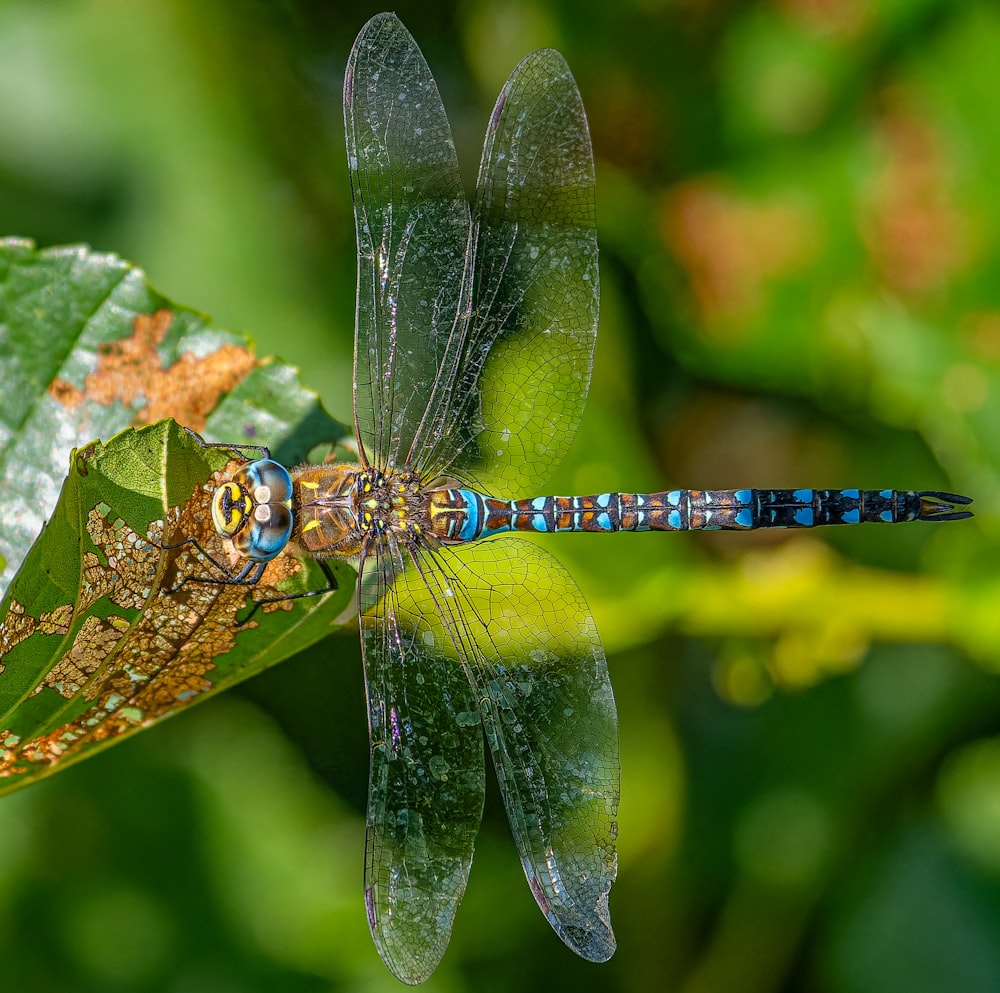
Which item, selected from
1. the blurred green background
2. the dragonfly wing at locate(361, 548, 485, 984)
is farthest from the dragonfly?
the blurred green background

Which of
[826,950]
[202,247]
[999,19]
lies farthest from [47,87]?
[826,950]

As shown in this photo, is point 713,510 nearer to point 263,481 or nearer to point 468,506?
point 468,506

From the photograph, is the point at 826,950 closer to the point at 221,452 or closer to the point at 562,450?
the point at 562,450

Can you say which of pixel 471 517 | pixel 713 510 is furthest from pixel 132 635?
pixel 713 510

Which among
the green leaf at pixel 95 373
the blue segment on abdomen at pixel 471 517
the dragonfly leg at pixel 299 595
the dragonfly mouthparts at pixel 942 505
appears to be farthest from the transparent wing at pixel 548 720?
the dragonfly mouthparts at pixel 942 505

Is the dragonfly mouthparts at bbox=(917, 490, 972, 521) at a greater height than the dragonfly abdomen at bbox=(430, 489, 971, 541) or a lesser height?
greater

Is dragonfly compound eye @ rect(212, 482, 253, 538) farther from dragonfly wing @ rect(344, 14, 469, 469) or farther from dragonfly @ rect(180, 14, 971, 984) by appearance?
dragonfly wing @ rect(344, 14, 469, 469)

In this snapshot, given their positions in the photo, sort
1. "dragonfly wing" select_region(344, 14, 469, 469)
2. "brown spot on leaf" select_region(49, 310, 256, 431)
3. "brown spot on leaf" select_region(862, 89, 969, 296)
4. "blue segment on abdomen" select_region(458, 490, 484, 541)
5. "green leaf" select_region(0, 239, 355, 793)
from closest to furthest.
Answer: "green leaf" select_region(0, 239, 355, 793)
"brown spot on leaf" select_region(49, 310, 256, 431)
"dragonfly wing" select_region(344, 14, 469, 469)
"blue segment on abdomen" select_region(458, 490, 484, 541)
"brown spot on leaf" select_region(862, 89, 969, 296)

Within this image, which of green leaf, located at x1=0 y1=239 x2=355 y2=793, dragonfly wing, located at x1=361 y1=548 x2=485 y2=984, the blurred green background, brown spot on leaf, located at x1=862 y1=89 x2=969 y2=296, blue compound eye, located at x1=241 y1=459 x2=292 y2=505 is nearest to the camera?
green leaf, located at x1=0 y1=239 x2=355 y2=793

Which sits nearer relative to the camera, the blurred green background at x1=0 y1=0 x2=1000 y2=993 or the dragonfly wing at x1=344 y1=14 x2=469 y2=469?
the dragonfly wing at x1=344 y1=14 x2=469 y2=469
